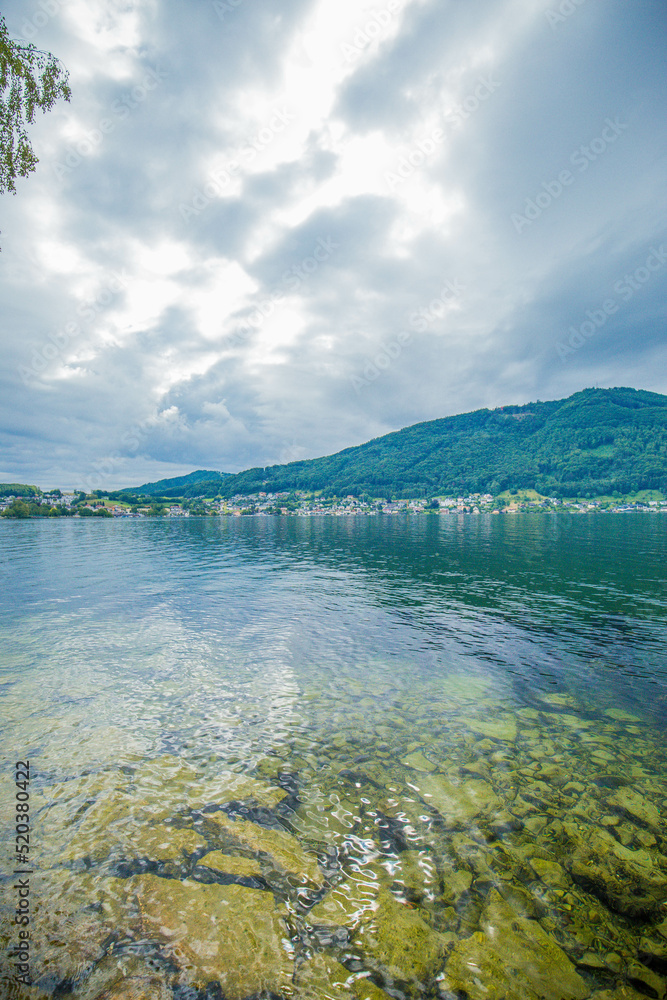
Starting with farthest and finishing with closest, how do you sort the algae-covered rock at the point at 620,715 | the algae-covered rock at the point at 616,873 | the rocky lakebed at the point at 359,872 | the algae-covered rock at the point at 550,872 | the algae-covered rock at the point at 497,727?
the algae-covered rock at the point at 620,715 < the algae-covered rock at the point at 497,727 < the algae-covered rock at the point at 550,872 < the algae-covered rock at the point at 616,873 < the rocky lakebed at the point at 359,872

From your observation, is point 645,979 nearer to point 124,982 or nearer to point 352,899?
point 352,899

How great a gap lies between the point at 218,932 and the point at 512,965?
4.51 meters

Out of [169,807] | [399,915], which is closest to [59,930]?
[169,807]

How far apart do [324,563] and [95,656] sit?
37769 millimetres

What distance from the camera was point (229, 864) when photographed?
26.0 feet

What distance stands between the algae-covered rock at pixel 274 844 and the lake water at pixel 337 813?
2.0 inches

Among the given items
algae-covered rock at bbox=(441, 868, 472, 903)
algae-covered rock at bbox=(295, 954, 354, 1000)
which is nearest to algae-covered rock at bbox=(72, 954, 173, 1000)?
algae-covered rock at bbox=(295, 954, 354, 1000)

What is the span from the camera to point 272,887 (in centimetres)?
744

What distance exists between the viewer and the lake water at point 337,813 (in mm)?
6129

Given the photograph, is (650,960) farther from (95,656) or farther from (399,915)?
(95,656)

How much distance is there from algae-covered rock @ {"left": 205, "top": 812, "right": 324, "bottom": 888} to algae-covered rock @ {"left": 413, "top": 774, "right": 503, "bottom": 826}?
332 centimetres

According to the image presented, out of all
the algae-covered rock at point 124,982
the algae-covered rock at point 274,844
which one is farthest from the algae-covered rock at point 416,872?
the algae-covered rock at point 124,982

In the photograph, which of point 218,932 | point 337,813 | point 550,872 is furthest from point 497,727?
point 218,932

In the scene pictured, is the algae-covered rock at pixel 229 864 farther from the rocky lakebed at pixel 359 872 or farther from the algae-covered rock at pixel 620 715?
the algae-covered rock at pixel 620 715
